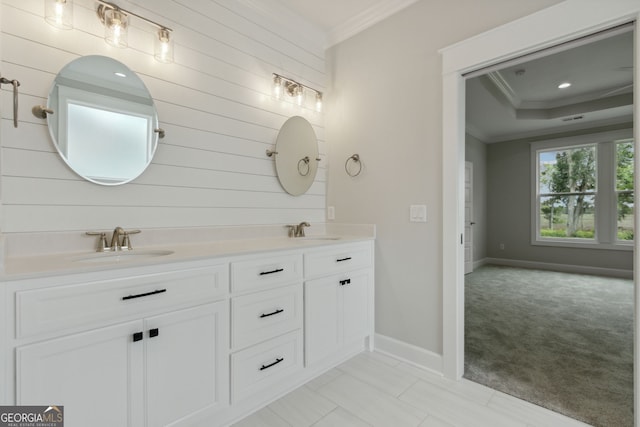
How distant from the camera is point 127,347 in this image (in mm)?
1231

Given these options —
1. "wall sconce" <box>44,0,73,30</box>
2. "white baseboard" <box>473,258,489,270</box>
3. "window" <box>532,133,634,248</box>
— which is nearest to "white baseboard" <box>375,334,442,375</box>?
"wall sconce" <box>44,0,73,30</box>

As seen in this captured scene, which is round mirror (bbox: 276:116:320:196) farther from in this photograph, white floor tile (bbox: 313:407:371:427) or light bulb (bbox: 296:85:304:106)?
white floor tile (bbox: 313:407:371:427)

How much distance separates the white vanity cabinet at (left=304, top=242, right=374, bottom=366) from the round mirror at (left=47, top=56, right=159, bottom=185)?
Answer: 1.22m

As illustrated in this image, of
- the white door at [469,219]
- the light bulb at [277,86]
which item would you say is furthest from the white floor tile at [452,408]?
the white door at [469,219]

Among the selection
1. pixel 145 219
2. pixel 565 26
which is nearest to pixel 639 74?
pixel 565 26

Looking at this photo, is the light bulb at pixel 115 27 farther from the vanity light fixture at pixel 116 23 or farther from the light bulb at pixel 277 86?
the light bulb at pixel 277 86

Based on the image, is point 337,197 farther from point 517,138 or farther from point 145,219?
point 517,138

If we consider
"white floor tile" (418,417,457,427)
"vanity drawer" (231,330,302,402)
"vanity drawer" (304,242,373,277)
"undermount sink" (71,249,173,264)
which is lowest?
"white floor tile" (418,417,457,427)

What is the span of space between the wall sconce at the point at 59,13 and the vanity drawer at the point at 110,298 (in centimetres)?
134

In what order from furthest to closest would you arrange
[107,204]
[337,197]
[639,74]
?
[337,197] → [107,204] → [639,74]

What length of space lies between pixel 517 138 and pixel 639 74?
538cm

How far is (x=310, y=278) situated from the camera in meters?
1.99

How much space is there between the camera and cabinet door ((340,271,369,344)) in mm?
2240

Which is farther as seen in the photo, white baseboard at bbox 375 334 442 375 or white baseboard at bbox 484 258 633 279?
white baseboard at bbox 484 258 633 279
